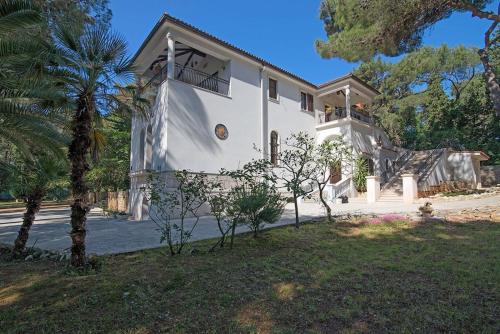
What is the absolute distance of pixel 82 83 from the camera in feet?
17.5

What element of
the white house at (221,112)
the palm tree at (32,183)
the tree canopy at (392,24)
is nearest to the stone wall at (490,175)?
the white house at (221,112)

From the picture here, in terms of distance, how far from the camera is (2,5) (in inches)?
194

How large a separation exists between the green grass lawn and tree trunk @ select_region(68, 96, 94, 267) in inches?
19.6

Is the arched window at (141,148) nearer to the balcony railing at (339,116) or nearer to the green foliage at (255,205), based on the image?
the green foliage at (255,205)

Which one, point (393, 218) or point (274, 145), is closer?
point (393, 218)

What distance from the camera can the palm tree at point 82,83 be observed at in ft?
16.8

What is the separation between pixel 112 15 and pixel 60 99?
10.8 m

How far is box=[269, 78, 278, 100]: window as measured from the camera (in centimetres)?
2006

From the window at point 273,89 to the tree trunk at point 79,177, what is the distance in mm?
15896

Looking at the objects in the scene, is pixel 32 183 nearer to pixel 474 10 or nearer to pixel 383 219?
pixel 383 219

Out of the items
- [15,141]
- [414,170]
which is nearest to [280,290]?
[15,141]

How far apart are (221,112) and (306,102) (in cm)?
887

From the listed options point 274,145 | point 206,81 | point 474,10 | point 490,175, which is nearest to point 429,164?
point 490,175

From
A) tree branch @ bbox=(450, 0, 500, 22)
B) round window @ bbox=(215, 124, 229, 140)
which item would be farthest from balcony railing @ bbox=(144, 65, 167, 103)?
tree branch @ bbox=(450, 0, 500, 22)
